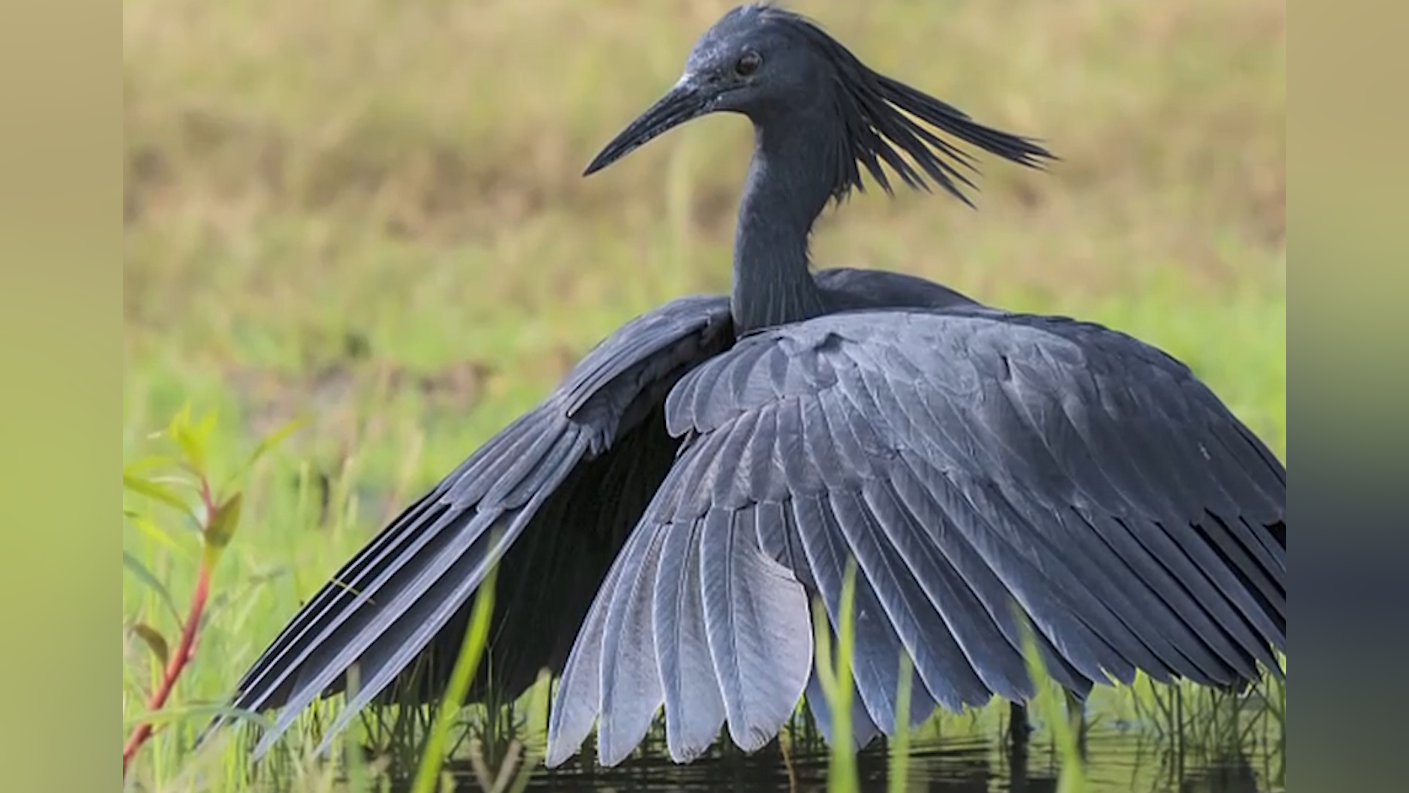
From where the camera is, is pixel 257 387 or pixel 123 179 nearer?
pixel 123 179

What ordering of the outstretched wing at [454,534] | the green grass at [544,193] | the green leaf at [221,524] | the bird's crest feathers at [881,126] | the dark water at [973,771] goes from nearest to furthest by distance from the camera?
the green leaf at [221,524] → the outstretched wing at [454,534] → the dark water at [973,771] → the bird's crest feathers at [881,126] → the green grass at [544,193]

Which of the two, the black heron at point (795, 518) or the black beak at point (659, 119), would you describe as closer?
the black heron at point (795, 518)

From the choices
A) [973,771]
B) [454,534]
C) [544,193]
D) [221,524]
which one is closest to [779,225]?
[454,534]

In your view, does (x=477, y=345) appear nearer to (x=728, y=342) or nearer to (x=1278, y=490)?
(x=728, y=342)

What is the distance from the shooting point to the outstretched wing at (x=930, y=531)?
250 centimetres

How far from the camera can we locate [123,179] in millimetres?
1725

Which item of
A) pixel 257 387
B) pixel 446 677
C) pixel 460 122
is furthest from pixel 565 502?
pixel 460 122

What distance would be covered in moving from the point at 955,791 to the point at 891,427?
2.22 feet

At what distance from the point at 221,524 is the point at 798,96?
155cm

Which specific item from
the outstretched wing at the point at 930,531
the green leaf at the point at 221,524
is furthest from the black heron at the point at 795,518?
the green leaf at the point at 221,524

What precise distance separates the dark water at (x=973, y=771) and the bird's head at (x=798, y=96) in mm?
915

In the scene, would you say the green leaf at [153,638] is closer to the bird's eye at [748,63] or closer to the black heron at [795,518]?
the black heron at [795,518]

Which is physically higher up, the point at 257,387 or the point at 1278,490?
the point at 257,387

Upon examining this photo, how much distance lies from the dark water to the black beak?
0.96 metres
